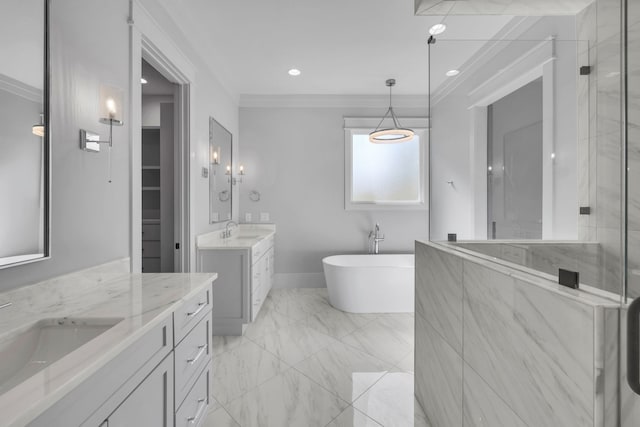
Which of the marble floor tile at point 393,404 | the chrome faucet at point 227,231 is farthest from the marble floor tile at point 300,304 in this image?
the marble floor tile at point 393,404

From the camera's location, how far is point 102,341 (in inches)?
32.9

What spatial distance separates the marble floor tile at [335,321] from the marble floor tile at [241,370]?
0.67 m

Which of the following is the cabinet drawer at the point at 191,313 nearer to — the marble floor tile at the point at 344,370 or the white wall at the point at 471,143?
the marble floor tile at the point at 344,370

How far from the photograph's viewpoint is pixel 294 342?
2.67 meters

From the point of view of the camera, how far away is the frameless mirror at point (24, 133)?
1.05m

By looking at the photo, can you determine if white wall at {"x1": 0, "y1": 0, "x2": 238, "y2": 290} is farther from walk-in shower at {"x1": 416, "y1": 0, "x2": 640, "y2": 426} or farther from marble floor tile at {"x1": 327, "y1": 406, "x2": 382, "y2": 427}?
walk-in shower at {"x1": 416, "y1": 0, "x2": 640, "y2": 426}

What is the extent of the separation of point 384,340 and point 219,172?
2468mm

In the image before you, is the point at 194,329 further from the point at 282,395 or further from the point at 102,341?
the point at 282,395

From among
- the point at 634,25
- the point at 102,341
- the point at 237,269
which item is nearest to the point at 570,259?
the point at 634,25

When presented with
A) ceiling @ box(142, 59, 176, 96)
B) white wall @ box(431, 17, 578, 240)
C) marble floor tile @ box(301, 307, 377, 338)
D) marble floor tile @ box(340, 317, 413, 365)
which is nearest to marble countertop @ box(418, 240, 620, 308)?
white wall @ box(431, 17, 578, 240)

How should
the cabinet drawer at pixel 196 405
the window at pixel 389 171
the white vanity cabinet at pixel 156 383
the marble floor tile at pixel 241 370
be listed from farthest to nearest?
the window at pixel 389 171, the marble floor tile at pixel 241 370, the cabinet drawer at pixel 196 405, the white vanity cabinet at pixel 156 383

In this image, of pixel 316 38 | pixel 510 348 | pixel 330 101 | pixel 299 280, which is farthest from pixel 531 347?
pixel 330 101

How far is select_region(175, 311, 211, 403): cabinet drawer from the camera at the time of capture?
1.26 m

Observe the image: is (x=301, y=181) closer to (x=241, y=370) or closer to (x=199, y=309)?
(x=241, y=370)
